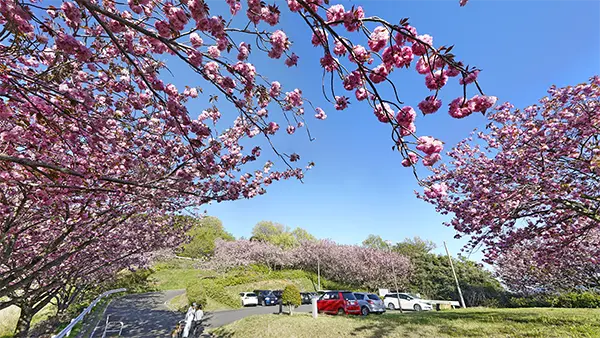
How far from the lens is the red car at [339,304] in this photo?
15.3m

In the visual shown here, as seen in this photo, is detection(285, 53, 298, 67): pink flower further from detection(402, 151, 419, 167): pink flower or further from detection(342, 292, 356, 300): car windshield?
detection(342, 292, 356, 300): car windshield

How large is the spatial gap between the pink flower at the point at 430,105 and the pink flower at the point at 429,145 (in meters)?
0.20

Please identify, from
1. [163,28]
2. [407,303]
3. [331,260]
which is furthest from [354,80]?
[331,260]

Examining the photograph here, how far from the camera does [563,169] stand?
6328 mm

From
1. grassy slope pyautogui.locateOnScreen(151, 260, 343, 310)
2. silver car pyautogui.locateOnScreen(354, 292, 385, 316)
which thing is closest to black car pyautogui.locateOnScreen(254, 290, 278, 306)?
grassy slope pyautogui.locateOnScreen(151, 260, 343, 310)

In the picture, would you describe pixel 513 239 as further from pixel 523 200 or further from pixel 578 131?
pixel 578 131

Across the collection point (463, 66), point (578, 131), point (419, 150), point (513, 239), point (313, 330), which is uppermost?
point (578, 131)

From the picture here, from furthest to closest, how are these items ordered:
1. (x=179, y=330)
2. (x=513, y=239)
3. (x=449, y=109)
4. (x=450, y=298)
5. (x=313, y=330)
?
(x=450, y=298) < (x=179, y=330) < (x=313, y=330) < (x=513, y=239) < (x=449, y=109)

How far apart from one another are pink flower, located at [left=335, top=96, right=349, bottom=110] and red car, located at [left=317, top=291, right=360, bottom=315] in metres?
15.5

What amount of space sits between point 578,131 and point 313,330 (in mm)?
9387

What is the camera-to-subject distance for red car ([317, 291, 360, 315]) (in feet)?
50.1

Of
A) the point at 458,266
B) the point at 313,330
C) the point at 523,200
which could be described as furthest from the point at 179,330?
the point at 458,266

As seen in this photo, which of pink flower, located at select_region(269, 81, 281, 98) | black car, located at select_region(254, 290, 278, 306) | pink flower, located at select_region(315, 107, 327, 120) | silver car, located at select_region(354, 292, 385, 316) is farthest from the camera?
black car, located at select_region(254, 290, 278, 306)

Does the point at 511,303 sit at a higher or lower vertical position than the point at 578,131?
lower
